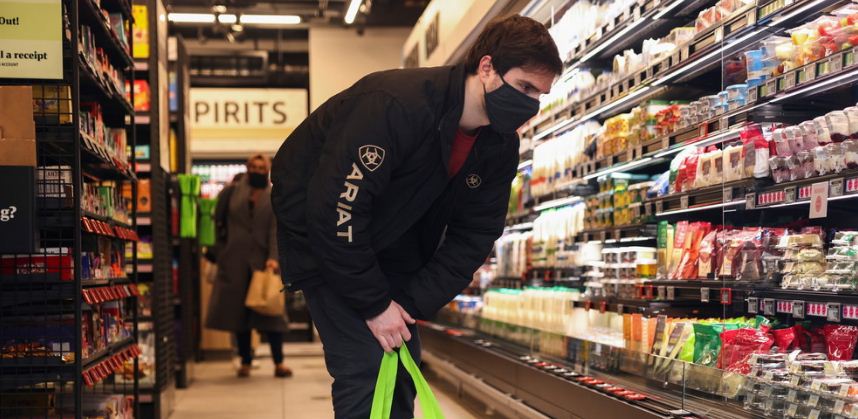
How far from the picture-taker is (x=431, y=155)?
230cm

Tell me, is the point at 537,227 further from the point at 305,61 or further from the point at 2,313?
the point at 305,61

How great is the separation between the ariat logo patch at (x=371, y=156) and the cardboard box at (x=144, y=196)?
3771 millimetres

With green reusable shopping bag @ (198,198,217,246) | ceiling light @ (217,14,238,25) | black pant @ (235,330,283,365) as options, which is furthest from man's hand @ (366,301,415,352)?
ceiling light @ (217,14,238,25)

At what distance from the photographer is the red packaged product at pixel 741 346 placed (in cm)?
298

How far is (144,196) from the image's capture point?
18.9 feet

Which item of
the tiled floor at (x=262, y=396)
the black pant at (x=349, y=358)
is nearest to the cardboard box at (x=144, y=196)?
the tiled floor at (x=262, y=396)

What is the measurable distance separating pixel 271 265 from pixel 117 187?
294 cm

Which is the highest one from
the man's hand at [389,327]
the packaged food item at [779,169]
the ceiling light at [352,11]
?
the ceiling light at [352,11]

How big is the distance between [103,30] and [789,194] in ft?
8.32

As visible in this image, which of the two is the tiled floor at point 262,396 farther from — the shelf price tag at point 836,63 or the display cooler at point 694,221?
the shelf price tag at point 836,63

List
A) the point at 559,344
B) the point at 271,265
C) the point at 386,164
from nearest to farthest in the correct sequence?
the point at 386,164 < the point at 559,344 < the point at 271,265

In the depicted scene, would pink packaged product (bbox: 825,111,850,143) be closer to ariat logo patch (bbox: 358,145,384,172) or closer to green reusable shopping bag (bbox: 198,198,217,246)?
ariat logo patch (bbox: 358,145,384,172)

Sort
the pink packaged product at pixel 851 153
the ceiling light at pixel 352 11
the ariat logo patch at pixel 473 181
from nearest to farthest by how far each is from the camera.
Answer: the ariat logo patch at pixel 473 181, the pink packaged product at pixel 851 153, the ceiling light at pixel 352 11

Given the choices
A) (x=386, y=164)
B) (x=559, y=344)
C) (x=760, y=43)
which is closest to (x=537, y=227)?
(x=559, y=344)
